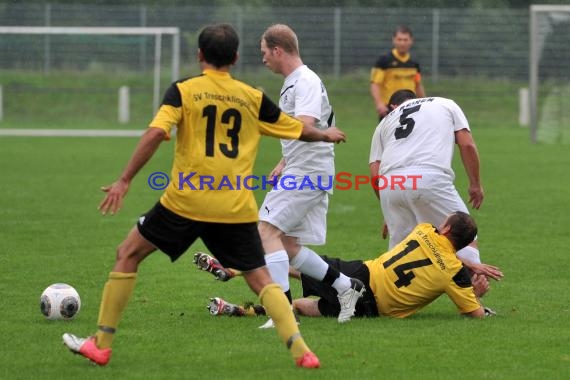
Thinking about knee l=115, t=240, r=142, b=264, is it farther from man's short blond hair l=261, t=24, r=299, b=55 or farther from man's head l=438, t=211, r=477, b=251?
man's head l=438, t=211, r=477, b=251

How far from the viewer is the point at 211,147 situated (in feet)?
21.6

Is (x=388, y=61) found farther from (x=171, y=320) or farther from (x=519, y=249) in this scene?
(x=171, y=320)

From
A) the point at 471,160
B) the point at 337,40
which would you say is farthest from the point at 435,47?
the point at 471,160

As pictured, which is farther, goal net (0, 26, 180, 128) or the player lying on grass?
goal net (0, 26, 180, 128)

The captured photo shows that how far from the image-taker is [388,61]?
2058cm

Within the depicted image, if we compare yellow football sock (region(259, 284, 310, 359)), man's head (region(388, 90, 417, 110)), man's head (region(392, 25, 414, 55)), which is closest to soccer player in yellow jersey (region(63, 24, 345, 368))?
yellow football sock (region(259, 284, 310, 359))

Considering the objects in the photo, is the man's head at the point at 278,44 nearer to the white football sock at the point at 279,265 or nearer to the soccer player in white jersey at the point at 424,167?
the soccer player in white jersey at the point at 424,167

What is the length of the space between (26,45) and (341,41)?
9949mm

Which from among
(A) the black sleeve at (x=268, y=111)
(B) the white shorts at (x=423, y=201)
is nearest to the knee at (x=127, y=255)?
(A) the black sleeve at (x=268, y=111)

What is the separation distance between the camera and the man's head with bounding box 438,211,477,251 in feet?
27.2

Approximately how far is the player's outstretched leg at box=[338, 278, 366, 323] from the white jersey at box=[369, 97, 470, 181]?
3.72 feet

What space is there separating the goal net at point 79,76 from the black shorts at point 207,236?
2443 centimetres

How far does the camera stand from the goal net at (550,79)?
26938 mm

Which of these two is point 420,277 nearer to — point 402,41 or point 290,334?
point 290,334
